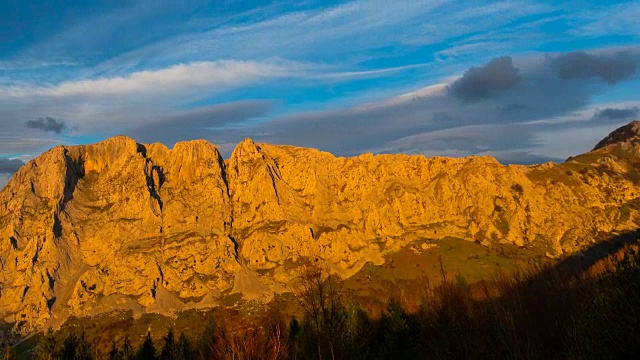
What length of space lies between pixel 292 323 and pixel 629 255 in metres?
98.9

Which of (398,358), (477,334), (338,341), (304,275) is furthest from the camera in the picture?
(398,358)

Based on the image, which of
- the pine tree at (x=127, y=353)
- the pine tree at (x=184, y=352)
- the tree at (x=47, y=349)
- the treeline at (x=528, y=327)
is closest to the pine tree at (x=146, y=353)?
the pine tree at (x=127, y=353)

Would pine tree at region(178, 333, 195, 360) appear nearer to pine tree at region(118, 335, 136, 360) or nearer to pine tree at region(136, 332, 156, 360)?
pine tree at region(118, 335, 136, 360)

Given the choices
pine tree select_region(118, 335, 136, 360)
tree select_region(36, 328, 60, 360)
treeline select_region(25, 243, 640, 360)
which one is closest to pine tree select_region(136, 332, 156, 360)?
pine tree select_region(118, 335, 136, 360)

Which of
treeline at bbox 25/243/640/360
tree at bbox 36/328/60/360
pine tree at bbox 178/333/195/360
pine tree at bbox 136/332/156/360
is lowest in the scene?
pine tree at bbox 136/332/156/360

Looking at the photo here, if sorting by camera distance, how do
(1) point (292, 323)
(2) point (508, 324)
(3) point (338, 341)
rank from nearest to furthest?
(2) point (508, 324) → (3) point (338, 341) → (1) point (292, 323)

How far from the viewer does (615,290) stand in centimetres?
2642

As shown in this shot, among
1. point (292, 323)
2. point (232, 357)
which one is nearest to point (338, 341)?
point (232, 357)

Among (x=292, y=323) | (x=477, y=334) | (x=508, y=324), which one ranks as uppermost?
(x=508, y=324)

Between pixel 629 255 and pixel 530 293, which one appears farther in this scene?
pixel 530 293

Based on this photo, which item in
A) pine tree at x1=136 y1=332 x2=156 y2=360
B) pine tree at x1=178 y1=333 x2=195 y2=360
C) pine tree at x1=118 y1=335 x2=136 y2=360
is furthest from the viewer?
pine tree at x1=136 y1=332 x2=156 y2=360

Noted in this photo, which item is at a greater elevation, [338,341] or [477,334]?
[477,334]

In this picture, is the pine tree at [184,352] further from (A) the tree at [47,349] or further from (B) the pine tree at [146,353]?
(A) the tree at [47,349]

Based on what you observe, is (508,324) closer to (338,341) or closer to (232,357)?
(232,357)
